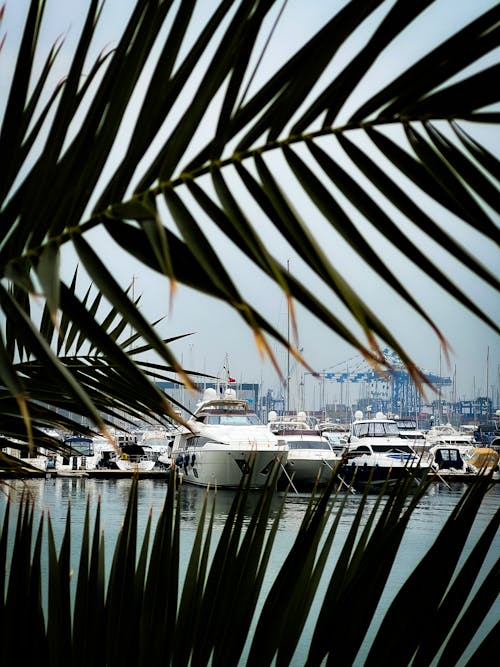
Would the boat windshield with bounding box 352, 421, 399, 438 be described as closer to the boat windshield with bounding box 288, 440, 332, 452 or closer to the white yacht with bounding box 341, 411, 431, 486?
the white yacht with bounding box 341, 411, 431, 486

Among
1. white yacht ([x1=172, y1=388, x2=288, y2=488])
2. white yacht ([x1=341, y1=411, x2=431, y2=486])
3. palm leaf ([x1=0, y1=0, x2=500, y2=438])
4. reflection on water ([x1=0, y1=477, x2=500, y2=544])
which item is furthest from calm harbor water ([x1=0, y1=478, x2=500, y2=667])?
palm leaf ([x1=0, y1=0, x2=500, y2=438])

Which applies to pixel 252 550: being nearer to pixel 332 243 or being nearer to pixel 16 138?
pixel 332 243

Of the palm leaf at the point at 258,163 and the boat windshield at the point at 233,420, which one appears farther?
the boat windshield at the point at 233,420

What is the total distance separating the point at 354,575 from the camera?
1994 millimetres

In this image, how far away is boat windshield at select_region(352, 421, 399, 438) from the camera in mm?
45969

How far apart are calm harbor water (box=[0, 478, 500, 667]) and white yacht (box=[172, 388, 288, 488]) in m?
1.19

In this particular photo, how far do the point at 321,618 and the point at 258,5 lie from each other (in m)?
1.35

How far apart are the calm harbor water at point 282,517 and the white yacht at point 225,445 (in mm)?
1188

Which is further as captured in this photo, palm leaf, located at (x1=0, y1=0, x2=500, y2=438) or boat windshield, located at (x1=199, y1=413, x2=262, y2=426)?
boat windshield, located at (x1=199, y1=413, x2=262, y2=426)

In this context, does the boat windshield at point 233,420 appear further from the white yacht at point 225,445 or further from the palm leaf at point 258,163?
the palm leaf at point 258,163

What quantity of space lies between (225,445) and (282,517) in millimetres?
14507

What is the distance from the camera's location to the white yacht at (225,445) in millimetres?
36500

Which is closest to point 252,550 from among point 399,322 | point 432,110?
point 399,322

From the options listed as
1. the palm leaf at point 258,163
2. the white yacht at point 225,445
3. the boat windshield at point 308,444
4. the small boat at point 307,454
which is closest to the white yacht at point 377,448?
the small boat at point 307,454
